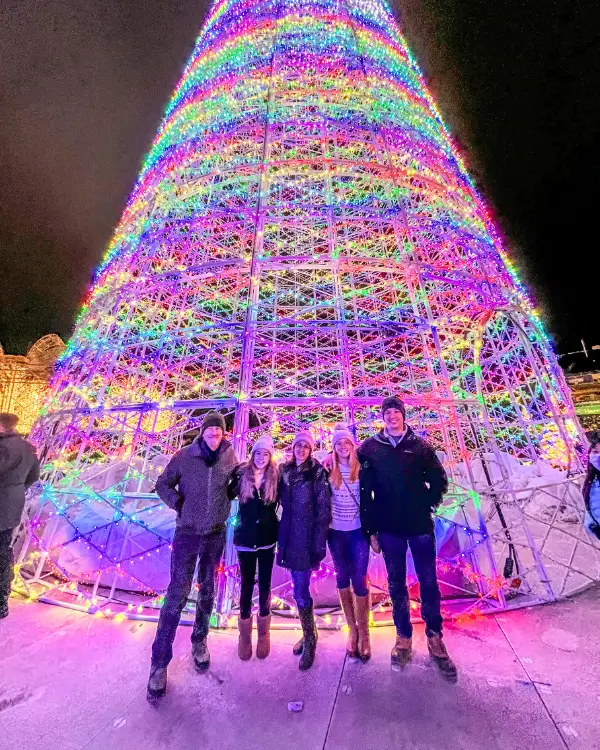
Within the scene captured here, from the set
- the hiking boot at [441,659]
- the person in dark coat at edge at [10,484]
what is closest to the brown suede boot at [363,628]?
the hiking boot at [441,659]

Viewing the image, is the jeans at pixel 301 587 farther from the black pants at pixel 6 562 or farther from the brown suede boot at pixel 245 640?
the black pants at pixel 6 562

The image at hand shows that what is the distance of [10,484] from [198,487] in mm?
2689

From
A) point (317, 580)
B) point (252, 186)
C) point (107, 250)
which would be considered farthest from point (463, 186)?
point (317, 580)

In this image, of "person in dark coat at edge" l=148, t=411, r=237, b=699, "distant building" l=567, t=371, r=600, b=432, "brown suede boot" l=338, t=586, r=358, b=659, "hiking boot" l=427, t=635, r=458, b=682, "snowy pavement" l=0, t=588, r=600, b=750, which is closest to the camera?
"snowy pavement" l=0, t=588, r=600, b=750

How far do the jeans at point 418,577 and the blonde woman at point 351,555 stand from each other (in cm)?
23

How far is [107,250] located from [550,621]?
9.31 m

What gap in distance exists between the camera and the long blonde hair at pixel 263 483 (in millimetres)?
3238

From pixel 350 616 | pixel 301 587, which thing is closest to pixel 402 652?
pixel 350 616

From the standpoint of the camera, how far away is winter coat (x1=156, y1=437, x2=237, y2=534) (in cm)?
306

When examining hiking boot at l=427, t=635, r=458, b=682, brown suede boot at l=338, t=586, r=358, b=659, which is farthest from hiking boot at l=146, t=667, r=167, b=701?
hiking boot at l=427, t=635, r=458, b=682

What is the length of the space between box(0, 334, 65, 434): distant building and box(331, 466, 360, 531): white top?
25707 mm

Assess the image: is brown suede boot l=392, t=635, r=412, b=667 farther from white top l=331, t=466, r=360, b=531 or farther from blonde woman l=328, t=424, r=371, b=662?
white top l=331, t=466, r=360, b=531

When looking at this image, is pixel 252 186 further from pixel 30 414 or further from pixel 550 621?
pixel 30 414

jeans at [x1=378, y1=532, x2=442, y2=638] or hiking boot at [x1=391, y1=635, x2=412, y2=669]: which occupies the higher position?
jeans at [x1=378, y1=532, x2=442, y2=638]
